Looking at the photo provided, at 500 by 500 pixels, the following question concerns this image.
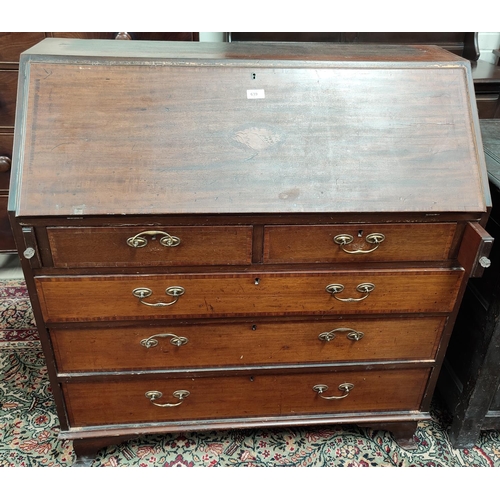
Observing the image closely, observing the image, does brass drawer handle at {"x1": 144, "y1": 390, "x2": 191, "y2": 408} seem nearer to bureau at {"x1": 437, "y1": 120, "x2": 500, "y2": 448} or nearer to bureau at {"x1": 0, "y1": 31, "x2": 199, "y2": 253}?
bureau at {"x1": 437, "y1": 120, "x2": 500, "y2": 448}

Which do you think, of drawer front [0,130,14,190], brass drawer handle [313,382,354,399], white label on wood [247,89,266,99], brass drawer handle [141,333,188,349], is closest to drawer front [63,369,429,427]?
brass drawer handle [313,382,354,399]

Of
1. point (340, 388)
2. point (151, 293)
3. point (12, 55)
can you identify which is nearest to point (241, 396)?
point (340, 388)

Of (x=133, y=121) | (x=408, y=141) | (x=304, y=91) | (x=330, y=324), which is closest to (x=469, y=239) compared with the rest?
(x=408, y=141)

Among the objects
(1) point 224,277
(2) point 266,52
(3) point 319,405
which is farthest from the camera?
(3) point 319,405

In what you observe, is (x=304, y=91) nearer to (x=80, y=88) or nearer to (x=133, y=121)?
(x=133, y=121)

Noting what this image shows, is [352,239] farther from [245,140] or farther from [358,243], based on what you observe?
[245,140]

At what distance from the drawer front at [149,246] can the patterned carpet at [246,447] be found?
78cm

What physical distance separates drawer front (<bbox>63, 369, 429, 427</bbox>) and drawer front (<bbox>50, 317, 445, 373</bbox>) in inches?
2.7

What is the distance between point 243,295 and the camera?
1292 millimetres

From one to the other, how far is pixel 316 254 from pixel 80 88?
2.50 ft

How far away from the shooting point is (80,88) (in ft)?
3.97

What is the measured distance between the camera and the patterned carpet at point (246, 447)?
159 cm

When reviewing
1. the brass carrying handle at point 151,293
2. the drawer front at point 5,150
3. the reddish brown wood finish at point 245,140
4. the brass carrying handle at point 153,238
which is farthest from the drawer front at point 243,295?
the drawer front at point 5,150

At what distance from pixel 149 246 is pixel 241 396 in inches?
24.6
